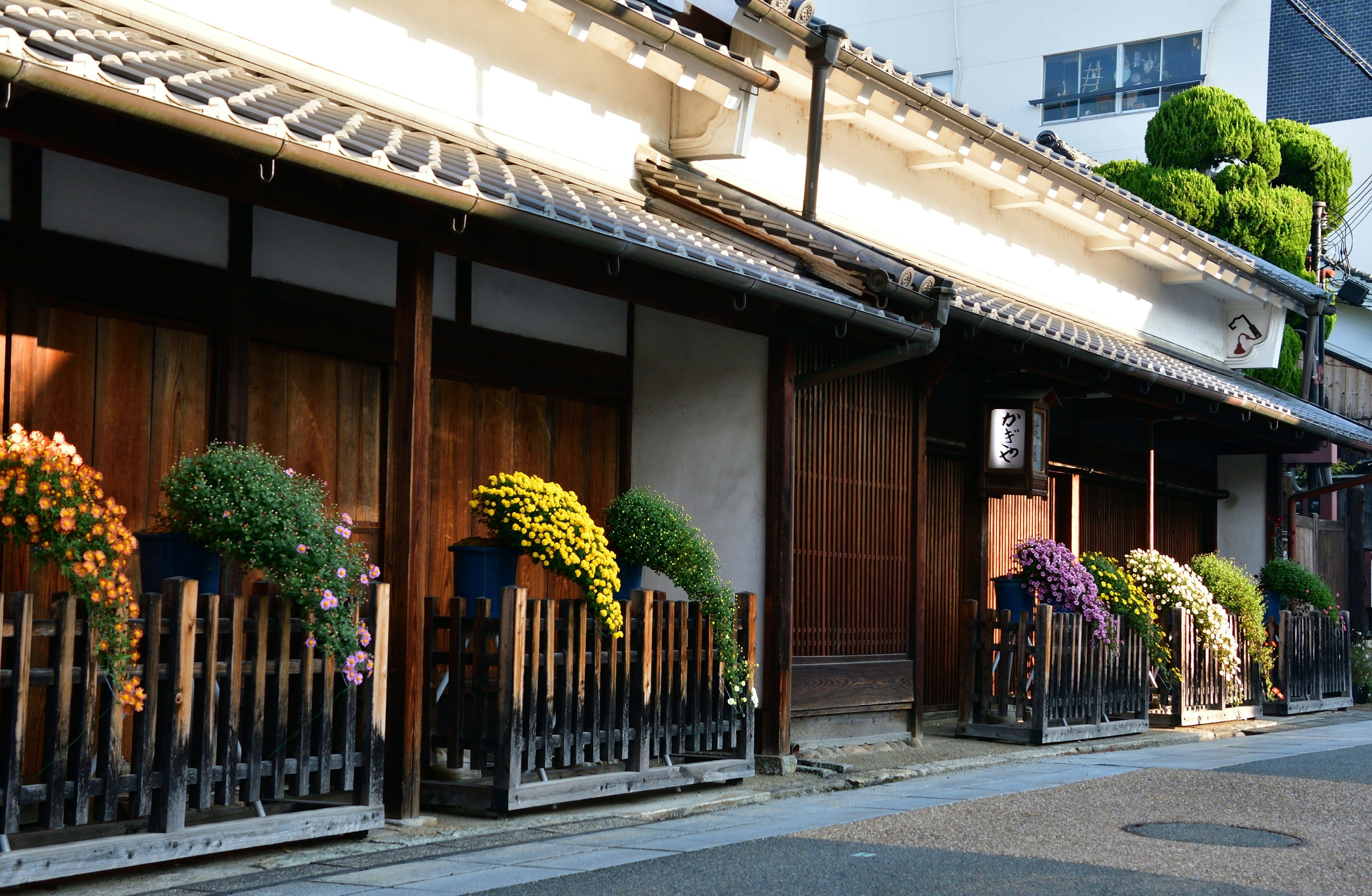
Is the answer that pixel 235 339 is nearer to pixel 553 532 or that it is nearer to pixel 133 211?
pixel 133 211

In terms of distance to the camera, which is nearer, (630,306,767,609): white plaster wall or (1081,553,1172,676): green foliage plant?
(630,306,767,609): white plaster wall

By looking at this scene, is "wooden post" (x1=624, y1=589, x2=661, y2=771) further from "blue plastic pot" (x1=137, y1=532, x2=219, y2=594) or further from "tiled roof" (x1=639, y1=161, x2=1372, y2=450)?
"tiled roof" (x1=639, y1=161, x2=1372, y2=450)

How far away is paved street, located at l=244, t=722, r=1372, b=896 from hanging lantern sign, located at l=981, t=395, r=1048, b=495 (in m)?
3.30

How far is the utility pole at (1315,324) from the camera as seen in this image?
67.2 feet

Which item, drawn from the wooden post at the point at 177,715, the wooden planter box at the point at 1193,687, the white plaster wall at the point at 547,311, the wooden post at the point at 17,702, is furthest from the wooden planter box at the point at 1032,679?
the wooden post at the point at 17,702

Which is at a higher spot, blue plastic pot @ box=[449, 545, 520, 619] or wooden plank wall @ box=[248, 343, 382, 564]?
wooden plank wall @ box=[248, 343, 382, 564]

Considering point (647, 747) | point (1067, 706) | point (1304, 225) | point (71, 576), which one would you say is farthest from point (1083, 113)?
point (71, 576)

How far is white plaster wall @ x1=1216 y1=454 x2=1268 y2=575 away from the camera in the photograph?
18438 millimetres

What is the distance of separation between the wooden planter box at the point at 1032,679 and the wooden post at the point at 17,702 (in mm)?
8271

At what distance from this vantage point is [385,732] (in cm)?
688

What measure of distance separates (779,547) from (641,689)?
183 cm

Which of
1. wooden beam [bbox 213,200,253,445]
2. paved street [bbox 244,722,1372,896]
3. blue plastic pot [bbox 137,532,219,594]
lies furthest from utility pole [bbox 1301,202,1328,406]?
blue plastic pot [bbox 137,532,219,594]

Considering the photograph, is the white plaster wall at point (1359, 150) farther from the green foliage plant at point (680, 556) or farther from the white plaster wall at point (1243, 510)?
the green foliage plant at point (680, 556)

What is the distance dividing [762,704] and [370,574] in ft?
12.0
